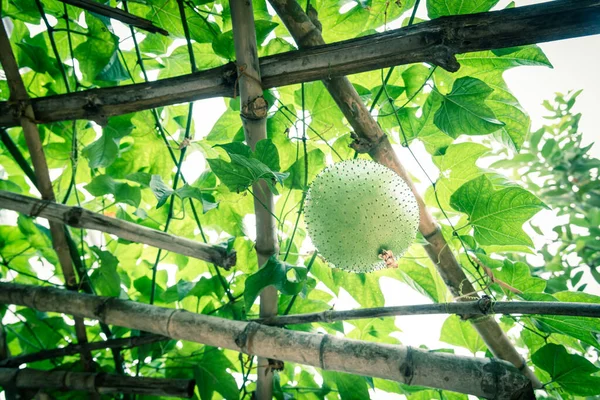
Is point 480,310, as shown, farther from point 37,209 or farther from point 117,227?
point 37,209

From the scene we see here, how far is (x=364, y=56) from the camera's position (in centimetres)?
65

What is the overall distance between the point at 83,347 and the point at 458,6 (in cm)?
110

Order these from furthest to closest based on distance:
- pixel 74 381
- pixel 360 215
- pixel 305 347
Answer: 1. pixel 74 381
2. pixel 305 347
3. pixel 360 215

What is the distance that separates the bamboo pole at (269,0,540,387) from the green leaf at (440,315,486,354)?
3.4 inches

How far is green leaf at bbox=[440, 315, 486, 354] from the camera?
982 millimetres

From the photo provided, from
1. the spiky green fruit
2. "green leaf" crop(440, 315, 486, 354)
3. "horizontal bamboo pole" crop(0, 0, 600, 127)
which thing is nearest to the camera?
"horizontal bamboo pole" crop(0, 0, 600, 127)

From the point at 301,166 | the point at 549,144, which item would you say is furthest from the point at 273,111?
the point at 549,144

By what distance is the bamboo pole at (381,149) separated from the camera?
739 mm

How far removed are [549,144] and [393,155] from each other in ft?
3.87

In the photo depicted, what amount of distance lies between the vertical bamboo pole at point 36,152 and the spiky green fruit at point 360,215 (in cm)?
61

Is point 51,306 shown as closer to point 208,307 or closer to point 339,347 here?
point 208,307

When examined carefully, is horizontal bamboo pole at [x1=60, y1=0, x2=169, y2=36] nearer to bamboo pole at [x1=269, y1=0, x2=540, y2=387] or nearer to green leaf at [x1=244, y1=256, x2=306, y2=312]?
bamboo pole at [x1=269, y1=0, x2=540, y2=387]

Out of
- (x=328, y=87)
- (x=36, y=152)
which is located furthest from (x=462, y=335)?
(x=36, y=152)

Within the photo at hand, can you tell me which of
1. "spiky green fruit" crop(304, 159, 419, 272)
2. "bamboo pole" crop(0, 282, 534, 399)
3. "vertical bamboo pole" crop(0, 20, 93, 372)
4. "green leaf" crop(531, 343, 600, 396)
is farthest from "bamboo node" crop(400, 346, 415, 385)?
"vertical bamboo pole" crop(0, 20, 93, 372)
